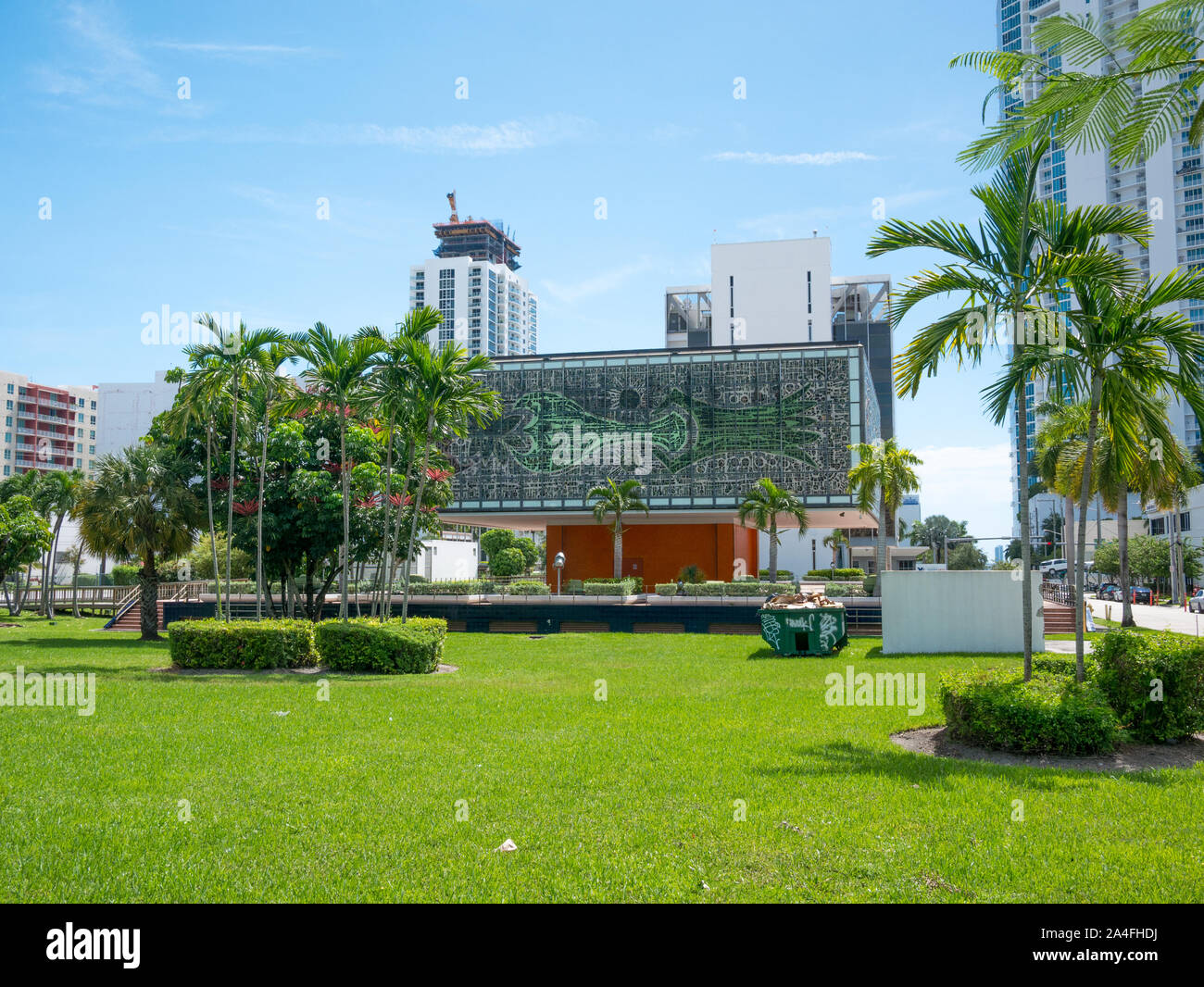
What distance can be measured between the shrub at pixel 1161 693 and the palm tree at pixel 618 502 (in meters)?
35.0

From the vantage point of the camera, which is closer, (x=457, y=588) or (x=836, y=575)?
(x=457, y=588)

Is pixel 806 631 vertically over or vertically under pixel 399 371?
under

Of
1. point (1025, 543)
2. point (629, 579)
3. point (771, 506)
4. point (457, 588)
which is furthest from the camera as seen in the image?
point (629, 579)

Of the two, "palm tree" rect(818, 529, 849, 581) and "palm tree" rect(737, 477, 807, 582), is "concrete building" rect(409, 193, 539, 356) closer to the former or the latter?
"palm tree" rect(818, 529, 849, 581)

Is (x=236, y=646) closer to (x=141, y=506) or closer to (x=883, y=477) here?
(x=141, y=506)

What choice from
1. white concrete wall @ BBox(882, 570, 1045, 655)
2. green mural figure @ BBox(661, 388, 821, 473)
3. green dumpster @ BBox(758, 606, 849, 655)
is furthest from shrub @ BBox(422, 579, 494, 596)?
white concrete wall @ BBox(882, 570, 1045, 655)

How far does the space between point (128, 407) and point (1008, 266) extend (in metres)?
108

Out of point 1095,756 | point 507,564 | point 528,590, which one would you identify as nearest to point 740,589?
point 528,590

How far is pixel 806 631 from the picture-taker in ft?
76.2

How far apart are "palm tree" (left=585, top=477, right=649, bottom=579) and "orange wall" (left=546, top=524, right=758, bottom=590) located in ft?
16.7

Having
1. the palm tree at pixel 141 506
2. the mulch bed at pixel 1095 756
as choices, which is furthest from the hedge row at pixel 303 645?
the mulch bed at pixel 1095 756

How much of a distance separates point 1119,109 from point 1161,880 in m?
7.69

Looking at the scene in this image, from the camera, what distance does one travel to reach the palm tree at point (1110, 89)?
893 cm

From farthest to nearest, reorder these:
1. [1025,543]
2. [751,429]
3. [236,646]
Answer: [751,429], [236,646], [1025,543]
